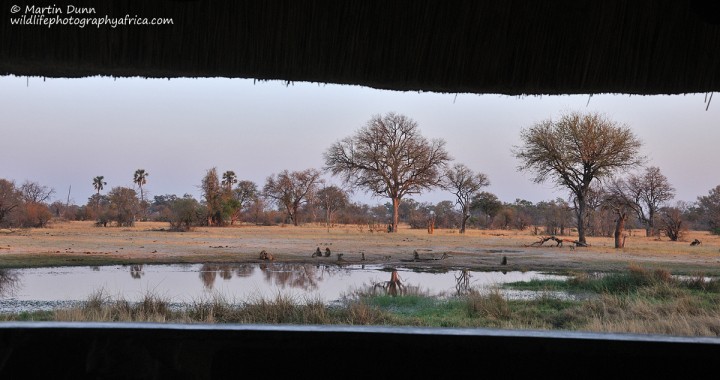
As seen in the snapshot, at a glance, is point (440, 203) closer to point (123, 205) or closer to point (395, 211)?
point (395, 211)

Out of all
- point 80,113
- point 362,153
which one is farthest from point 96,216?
point 362,153

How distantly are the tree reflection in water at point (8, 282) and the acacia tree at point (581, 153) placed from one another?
1072cm

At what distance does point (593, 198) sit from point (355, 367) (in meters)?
13.0

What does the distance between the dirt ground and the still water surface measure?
1.61ft

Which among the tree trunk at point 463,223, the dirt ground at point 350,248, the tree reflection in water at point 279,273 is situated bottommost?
the tree reflection in water at point 279,273

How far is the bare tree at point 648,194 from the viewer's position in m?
12.9

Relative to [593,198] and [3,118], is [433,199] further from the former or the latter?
[3,118]

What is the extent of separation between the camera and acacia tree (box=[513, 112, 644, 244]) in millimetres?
13148

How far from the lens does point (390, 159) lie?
14242 millimetres

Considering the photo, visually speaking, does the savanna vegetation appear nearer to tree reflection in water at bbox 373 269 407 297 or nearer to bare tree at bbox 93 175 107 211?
bare tree at bbox 93 175 107 211

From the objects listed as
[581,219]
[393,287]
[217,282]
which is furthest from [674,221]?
[217,282]

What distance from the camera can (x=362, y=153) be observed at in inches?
574

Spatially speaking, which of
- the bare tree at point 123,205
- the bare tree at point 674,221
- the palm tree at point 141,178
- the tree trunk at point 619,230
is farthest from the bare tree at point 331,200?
the bare tree at point 674,221

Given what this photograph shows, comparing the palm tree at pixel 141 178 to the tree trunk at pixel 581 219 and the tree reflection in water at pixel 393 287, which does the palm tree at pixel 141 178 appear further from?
the tree trunk at pixel 581 219
